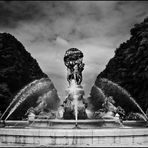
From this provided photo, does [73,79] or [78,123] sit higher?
[73,79]

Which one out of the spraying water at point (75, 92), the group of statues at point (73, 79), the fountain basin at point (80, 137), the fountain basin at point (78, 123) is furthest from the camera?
the group of statues at point (73, 79)

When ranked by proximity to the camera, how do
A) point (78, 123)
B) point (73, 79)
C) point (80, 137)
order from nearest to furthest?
1. point (80, 137)
2. point (78, 123)
3. point (73, 79)

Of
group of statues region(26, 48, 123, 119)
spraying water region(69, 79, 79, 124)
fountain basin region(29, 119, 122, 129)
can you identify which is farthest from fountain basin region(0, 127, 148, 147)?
group of statues region(26, 48, 123, 119)

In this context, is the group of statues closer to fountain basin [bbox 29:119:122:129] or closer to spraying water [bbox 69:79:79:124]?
spraying water [bbox 69:79:79:124]

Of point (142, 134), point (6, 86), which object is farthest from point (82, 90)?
point (6, 86)

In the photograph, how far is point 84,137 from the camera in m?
11.7

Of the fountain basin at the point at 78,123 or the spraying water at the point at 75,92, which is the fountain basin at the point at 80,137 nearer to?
the fountain basin at the point at 78,123

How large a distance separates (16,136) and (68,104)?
20.3 ft

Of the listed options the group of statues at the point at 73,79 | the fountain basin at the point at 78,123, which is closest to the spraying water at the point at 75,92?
the group of statues at the point at 73,79

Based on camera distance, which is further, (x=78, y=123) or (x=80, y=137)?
(x=78, y=123)

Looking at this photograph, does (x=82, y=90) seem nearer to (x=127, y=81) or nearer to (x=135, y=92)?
(x=135, y=92)

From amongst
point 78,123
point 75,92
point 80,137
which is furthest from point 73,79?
point 80,137

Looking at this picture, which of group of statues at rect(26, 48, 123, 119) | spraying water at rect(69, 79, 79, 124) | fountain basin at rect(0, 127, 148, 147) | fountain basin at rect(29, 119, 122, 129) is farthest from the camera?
group of statues at rect(26, 48, 123, 119)

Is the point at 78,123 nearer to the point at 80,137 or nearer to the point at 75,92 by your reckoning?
the point at 80,137
